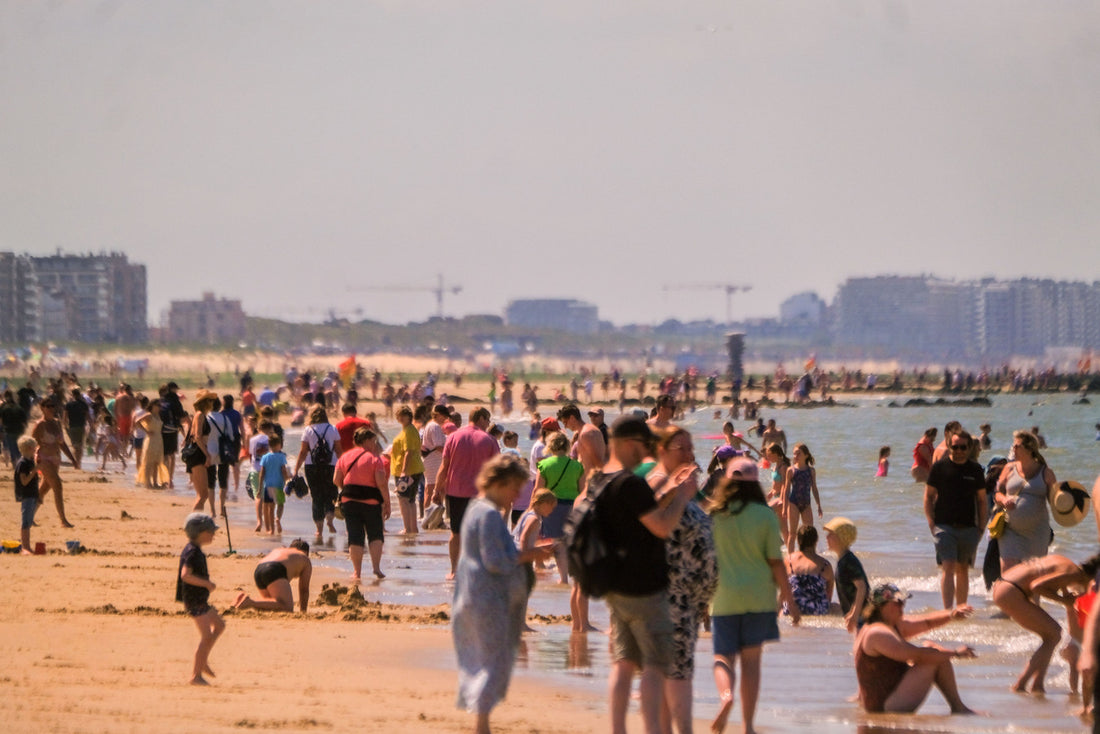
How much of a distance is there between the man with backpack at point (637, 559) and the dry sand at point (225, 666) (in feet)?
3.19

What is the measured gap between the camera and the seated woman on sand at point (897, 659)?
7727 mm

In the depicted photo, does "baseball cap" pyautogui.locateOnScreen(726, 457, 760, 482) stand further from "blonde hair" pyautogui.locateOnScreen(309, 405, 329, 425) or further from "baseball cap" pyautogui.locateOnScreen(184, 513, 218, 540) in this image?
"blonde hair" pyautogui.locateOnScreen(309, 405, 329, 425)

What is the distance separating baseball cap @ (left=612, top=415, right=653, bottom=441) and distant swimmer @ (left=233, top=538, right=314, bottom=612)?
14.8 feet

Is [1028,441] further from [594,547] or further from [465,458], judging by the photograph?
[594,547]

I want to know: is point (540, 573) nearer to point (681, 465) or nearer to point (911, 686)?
point (911, 686)

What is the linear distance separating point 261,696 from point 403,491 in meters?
7.53

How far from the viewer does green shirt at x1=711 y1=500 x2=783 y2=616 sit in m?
7.10

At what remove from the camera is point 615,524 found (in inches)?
240

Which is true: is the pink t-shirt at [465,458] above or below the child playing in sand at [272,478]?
above

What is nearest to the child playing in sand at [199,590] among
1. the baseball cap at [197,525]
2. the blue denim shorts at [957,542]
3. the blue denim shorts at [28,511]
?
the baseball cap at [197,525]

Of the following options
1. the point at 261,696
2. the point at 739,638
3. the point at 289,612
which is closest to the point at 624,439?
the point at 739,638

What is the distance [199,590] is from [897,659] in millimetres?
3481

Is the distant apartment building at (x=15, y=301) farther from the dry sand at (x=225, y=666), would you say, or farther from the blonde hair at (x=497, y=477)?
the blonde hair at (x=497, y=477)

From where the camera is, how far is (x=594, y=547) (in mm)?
6117
